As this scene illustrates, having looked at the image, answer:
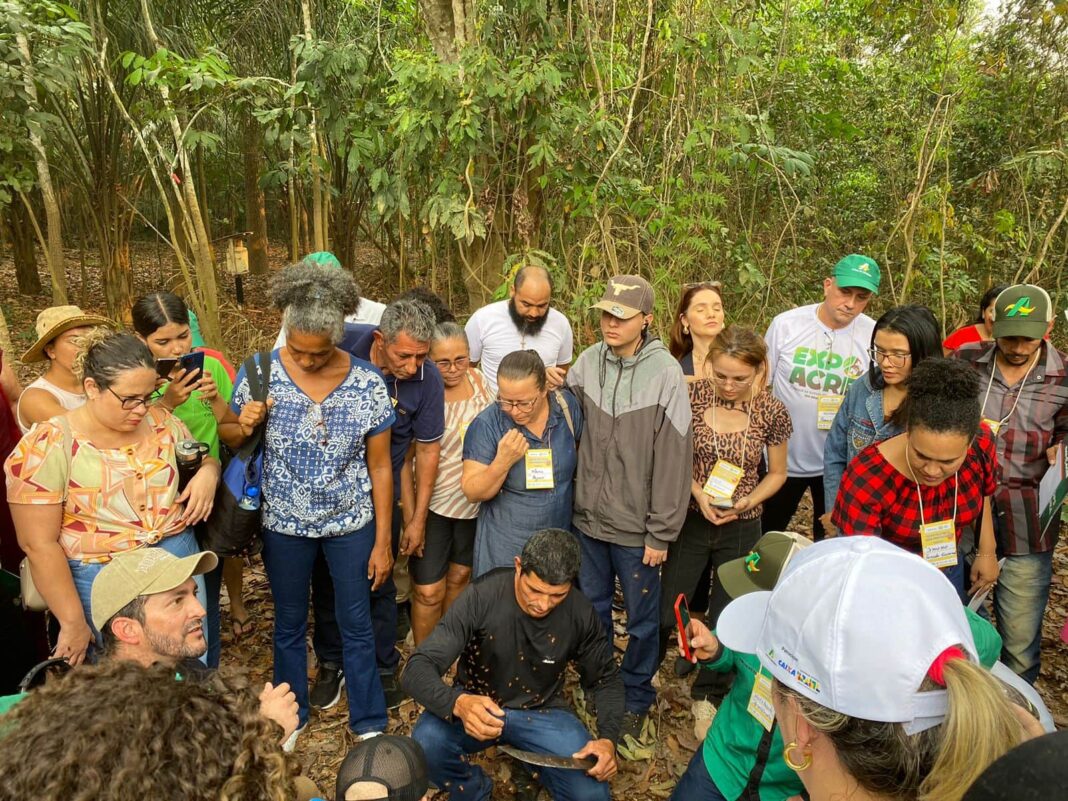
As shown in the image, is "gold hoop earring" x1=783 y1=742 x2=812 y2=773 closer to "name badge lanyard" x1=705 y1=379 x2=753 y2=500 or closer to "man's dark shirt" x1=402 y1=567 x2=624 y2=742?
"man's dark shirt" x1=402 y1=567 x2=624 y2=742

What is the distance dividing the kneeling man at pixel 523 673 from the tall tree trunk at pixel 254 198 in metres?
9.51

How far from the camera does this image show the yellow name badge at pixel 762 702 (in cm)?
203

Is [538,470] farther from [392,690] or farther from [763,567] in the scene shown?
[392,690]

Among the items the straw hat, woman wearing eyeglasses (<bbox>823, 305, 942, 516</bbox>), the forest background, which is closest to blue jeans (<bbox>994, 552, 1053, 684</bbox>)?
woman wearing eyeglasses (<bbox>823, 305, 942, 516</bbox>)

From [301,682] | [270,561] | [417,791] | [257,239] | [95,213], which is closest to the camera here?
[417,791]

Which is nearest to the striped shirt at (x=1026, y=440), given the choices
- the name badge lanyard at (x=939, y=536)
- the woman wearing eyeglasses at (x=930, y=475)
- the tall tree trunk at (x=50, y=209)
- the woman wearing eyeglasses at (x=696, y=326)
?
the woman wearing eyeglasses at (x=930, y=475)

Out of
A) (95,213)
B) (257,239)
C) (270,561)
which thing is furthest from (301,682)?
(257,239)

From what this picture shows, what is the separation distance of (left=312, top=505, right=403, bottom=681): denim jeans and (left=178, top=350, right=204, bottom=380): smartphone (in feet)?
3.39

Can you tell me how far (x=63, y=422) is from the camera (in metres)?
2.36

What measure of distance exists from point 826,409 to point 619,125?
287cm

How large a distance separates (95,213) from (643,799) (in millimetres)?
10045

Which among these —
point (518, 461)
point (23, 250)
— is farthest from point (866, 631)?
point (23, 250)

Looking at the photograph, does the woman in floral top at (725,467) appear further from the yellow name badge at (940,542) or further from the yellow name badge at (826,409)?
the yellow name badge at (940,542)

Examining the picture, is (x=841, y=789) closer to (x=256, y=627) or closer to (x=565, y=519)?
(x=565, y=519)
